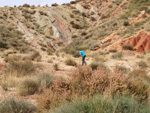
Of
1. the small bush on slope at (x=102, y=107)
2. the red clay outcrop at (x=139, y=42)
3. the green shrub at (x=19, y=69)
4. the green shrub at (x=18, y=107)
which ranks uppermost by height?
the red clay outcrop at (x=139, y=42)

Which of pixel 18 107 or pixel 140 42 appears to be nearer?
pixel 18 107

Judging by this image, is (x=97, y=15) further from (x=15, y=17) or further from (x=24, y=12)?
(x=15, y=17)

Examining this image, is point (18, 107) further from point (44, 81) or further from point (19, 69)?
point (19, 69)

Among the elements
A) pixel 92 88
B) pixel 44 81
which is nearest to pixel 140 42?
pixel 44 81

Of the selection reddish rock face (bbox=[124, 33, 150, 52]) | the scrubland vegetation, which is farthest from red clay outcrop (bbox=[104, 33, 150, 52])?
the scrubland vegetation

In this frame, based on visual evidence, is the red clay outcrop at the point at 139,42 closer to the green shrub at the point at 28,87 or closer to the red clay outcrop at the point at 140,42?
the red clay outcrop at the point at 140,42

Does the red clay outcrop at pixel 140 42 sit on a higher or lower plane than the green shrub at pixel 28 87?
higher

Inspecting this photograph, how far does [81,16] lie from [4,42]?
3106cm

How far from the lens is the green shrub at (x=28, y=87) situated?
4630 mm

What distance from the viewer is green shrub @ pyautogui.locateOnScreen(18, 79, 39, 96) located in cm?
463

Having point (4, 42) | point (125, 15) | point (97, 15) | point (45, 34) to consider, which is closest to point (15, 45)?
point (4, 42)

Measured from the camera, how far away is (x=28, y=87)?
4.95m

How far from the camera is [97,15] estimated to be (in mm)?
46281

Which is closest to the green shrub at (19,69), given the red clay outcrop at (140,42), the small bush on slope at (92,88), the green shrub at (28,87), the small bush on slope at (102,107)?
the green shrub at (28,87)
